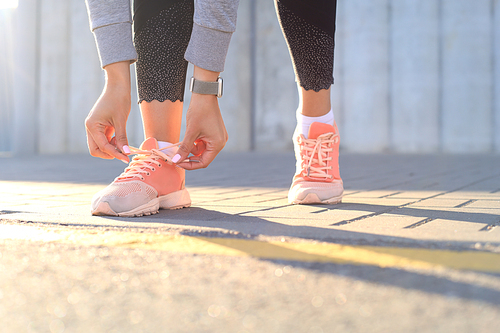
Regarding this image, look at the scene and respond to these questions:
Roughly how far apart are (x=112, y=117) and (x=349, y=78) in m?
6.77

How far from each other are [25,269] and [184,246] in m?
0.29

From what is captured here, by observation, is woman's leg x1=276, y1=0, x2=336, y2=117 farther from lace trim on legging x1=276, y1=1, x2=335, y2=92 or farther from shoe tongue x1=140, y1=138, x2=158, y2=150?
shoe tongue x1=140, y1=138, x2=158, y2=150

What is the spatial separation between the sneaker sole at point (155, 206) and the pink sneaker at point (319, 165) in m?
0.39

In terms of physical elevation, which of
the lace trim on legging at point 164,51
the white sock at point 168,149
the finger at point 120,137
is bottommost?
the white sock at point 168,149

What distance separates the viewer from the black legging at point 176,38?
5.09 feet

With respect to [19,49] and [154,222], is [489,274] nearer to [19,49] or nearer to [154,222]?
[154,222]

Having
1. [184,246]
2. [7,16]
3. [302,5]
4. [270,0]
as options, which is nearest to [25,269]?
[184,246]

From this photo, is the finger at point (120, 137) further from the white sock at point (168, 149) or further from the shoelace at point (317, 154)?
the shoelace at point (317, 154)

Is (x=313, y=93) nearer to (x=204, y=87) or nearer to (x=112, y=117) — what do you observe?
(x=204, y=87)

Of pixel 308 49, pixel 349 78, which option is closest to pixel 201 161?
pixel 308 49

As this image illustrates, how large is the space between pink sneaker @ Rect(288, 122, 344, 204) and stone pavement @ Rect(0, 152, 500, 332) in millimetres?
228

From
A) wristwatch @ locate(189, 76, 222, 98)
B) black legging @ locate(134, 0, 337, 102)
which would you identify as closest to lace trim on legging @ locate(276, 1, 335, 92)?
black legging @ locate(134, 0, 337, 102)

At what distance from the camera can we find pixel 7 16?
915cm

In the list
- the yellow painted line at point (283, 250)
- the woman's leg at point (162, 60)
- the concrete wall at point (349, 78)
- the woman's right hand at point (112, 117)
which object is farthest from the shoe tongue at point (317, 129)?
the concrete wall at point (349, 78)
